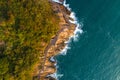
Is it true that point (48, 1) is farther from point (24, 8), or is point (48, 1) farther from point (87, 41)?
point (87, 41)

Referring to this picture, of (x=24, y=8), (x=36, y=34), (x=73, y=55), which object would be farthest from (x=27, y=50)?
(x=73, y=55)

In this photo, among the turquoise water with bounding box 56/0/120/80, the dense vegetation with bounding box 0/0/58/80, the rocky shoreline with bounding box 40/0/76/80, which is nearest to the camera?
the dense vegetation with bounding box 0/0/58/80

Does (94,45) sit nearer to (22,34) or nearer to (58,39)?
(58,39)

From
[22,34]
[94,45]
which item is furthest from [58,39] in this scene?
[22,34]

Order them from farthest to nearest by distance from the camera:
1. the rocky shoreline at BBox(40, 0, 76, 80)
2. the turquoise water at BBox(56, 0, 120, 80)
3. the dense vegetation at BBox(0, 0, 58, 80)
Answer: the turquoise water at BBox(56, 0, 120, 80) → the rocky shoreline at BBox(40, 0, 76, 80) → the dense vegetation at BBox(0, 0, 58, 80)

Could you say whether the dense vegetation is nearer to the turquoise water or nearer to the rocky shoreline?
the rocky shoreline

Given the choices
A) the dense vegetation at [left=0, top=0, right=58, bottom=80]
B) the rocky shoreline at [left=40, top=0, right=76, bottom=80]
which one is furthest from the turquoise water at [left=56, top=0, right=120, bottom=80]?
the dense vegetation at [left=0, top=0, right=58, bottom=80]
